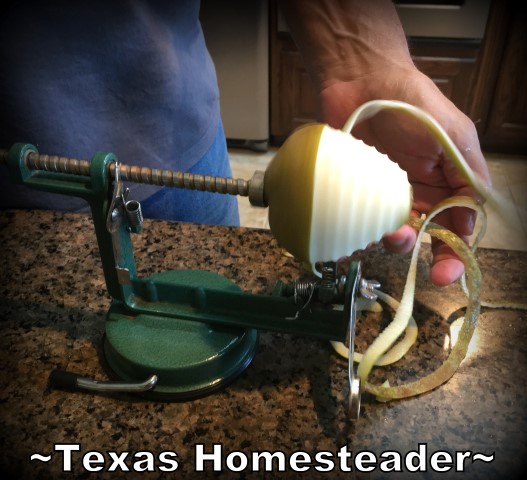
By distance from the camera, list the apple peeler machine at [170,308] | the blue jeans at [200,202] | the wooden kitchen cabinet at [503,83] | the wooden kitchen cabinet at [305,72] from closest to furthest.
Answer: the apple peeler machine at [170,308], the blue jeans at [200,202], the wooden kitchen cabinet at [503,83], the wooden kitchen cabinet at [305,72]

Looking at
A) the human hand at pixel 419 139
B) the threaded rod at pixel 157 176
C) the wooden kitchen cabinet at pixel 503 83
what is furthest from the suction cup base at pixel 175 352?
the wooden kitchen cabinet at pixel 503 83

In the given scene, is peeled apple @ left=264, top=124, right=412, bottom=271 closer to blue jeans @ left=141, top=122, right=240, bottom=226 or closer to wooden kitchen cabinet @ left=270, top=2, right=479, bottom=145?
blue jeans @ left=141, top=122, right=240, bottom=226

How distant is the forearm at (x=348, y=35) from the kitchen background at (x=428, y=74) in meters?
1.56

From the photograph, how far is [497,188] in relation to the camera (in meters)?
2.67

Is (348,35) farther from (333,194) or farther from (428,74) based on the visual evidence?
(428,74)

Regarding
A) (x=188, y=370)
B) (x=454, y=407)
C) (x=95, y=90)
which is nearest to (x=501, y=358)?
(x=454, y=407)

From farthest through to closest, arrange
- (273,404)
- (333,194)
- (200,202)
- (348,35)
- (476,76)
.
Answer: (476,76) < (200,202) < (348,35) < (273,404) < (333,194)

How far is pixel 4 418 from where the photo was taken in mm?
660

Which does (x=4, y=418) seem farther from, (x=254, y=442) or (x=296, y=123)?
(x=296, y=123)

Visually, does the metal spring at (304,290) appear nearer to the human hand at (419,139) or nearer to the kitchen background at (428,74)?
the human hand at (419,139)

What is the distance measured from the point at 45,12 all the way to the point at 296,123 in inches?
87.5

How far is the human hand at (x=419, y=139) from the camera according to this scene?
856 millimetres

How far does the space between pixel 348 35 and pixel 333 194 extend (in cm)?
54

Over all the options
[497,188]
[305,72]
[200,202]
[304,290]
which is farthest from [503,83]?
[304,290]
